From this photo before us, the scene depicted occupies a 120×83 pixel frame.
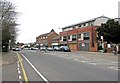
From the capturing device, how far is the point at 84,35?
102 m

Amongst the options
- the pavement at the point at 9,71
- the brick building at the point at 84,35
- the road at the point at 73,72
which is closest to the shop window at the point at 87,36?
the brick building at the point at 84,35

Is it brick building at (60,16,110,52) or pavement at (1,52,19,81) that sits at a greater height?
brick building at (60,16,110,52)

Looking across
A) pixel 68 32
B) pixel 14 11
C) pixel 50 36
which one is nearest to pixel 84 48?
pixel 68 32

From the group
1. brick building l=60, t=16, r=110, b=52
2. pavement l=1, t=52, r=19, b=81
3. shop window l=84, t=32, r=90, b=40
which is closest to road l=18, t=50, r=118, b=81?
pavement l=1, t=52, r=19, b=81

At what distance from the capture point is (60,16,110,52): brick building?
3730 inches

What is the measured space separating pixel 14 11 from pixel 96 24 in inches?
2006

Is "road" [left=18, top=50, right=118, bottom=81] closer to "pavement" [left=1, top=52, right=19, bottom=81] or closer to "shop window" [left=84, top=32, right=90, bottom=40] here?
"pavement" [left=1, top=52, right=19, bottom=81]

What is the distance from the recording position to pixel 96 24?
101m

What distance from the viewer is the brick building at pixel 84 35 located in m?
94.8

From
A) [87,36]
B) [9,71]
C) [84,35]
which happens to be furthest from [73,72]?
[84,35]

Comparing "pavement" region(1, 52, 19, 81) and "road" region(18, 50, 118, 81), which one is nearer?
"road" region(18, 50, 118, 81)

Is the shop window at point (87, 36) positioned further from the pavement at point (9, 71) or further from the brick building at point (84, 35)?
the pavement at point (9, 71)

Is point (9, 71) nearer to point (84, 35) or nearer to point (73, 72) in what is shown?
point (73, 72)

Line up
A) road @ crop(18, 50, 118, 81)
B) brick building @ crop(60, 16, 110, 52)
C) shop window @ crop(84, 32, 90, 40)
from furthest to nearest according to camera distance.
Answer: shop window @ crop(84, 32, 90, 40), brick building @ crop(60, 16, 110, 52), road @ crop(18, 50, 118, 81)
